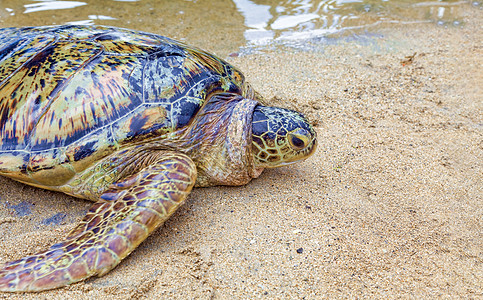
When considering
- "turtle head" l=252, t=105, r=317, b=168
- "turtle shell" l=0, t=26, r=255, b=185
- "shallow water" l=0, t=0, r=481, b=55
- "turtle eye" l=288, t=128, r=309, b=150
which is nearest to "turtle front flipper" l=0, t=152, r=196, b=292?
"turtle shell" l=0, t=26, r=255, b=185

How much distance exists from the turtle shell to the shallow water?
2.12 metres

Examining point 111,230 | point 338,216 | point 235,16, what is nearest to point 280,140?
point 338,216

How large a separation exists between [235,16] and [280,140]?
3.54 metres

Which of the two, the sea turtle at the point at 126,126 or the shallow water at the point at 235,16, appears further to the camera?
the shallow water at the point at 235,16

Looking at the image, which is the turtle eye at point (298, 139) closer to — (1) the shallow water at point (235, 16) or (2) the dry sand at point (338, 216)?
(2) the dry sand at point (338, 216)

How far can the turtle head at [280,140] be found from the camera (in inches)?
109

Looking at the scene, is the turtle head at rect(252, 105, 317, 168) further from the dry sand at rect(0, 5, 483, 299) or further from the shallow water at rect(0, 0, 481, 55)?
the shallow water at rect(0, 0, 481, 55)

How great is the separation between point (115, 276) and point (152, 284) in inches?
8.8

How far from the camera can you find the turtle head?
2771 mm

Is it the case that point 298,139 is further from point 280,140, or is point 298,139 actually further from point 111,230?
point 111,230

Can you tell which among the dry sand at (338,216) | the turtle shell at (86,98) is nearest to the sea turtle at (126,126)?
the turtle shell at (86,98)

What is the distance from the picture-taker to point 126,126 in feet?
8.59

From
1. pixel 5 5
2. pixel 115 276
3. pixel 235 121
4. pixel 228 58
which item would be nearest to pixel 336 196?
pixel 235 121

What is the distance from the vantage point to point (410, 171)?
3.02m
